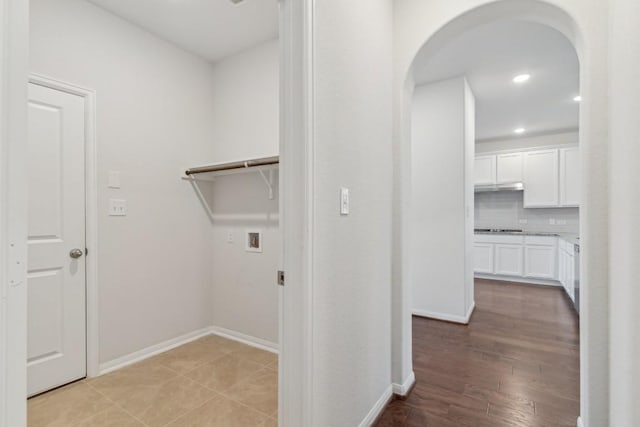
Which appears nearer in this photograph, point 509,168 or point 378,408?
point 378,408

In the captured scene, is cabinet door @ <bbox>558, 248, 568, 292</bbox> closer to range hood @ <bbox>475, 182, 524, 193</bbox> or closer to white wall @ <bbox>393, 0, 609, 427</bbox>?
range hood @ <bbox>475, 182, 524, 193</bbox>

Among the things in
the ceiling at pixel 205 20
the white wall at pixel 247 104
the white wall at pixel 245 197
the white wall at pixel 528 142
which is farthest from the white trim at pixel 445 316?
the white wall at pixel 528 142

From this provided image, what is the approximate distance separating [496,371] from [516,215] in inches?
185

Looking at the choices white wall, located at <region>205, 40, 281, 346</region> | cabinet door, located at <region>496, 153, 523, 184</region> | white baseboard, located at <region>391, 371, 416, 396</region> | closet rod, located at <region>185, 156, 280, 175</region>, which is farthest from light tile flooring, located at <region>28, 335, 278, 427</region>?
cabinet door, located at <region>496, 153, 523, 184</region>

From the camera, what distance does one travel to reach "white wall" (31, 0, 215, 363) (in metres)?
2.22

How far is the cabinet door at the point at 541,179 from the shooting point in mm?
5465

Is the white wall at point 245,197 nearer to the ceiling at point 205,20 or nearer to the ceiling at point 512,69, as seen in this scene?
the ceiling at point 205,20

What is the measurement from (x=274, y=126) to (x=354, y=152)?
1416 mm

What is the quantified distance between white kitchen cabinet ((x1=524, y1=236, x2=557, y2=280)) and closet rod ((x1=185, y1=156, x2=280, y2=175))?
202 inches

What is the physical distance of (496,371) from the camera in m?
2.36

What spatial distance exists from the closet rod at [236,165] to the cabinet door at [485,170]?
5.14 metres

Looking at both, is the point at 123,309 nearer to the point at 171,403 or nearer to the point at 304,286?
the point at 171,403

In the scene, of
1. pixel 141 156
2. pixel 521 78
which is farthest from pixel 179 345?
pixel 521 78

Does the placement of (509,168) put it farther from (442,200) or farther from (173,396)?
(173,396)
